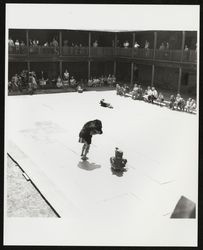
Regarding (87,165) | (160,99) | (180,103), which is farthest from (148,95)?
(87,165)

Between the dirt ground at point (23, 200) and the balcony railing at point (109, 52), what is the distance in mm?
15921

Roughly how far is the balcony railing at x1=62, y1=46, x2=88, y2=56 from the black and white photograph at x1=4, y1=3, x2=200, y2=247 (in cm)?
8

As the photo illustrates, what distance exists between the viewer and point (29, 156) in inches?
527

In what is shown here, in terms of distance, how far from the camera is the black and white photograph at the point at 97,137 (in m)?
8.87

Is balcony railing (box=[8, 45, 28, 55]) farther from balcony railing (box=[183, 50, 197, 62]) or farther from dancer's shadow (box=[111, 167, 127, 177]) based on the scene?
dancer's shadow (box=[111, 167, 127, 177])

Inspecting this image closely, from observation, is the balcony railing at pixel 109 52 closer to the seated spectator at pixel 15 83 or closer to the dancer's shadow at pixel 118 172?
the seated spectator at pixel 15 83

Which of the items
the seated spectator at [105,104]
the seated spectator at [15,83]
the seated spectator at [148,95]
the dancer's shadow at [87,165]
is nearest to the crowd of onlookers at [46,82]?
the seated spectator at [15,83]

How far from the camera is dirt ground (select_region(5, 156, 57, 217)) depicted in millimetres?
9445

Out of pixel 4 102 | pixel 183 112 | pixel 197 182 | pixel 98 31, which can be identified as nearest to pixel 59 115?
pixel 183 112

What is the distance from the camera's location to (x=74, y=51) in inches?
Result: 1180

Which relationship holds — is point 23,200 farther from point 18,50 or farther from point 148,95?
point 18,50

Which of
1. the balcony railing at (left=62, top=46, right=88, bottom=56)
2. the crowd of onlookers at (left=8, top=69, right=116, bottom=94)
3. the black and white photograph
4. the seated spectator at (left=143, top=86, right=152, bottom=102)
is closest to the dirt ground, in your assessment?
the black and white photograph

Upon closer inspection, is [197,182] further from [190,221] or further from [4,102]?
[4,102]

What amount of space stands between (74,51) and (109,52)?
10.6 feet
